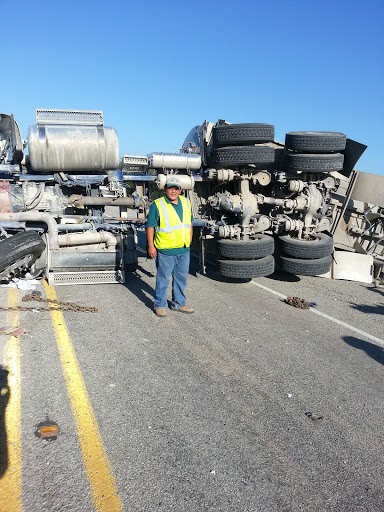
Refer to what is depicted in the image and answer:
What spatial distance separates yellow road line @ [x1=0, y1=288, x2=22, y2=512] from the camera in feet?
7.08

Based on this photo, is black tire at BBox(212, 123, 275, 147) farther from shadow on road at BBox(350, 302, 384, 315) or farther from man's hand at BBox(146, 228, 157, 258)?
shadow on road at BBox(350, 302, 384, 315)

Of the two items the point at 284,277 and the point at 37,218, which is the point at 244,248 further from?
the point at 37,218

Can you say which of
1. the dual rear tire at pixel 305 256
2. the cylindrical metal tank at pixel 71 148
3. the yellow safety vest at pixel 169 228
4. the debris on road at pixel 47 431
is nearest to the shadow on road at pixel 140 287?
the yellow safety vest at pixel 169 228

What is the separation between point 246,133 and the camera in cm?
675

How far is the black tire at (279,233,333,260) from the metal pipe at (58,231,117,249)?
2989mm

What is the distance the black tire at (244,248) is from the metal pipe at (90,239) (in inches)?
69.9

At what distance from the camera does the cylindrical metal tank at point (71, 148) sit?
6.41 meters

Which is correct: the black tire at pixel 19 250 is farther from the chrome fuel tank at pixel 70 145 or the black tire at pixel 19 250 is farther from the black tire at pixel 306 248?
the black tire at pixel 306 248

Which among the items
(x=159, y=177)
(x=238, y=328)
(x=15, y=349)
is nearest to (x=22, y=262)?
(x=15, y=349)

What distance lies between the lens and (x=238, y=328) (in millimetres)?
4883

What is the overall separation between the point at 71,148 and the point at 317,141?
418 centimetres

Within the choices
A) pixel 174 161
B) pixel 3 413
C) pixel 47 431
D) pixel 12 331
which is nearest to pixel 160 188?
pixel 174 161

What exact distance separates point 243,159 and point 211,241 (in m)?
1.72

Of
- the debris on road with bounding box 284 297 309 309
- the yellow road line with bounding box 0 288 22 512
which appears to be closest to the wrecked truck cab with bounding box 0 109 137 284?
the yellow road line with bounding box 0 288 22 512
